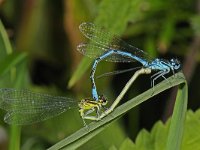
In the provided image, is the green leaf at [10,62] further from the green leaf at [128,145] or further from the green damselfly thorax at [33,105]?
the green leaf at [128,145]

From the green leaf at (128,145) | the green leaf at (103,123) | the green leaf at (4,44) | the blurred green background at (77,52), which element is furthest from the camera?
the blurred green background at (77,52)

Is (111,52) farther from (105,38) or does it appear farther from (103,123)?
(103,123)

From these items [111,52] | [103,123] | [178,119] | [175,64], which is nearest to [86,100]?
[111,52]

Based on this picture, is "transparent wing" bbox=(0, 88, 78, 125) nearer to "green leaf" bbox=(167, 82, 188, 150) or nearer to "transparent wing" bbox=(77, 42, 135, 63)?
"transparent wing" bbox=(77, 42, 135, 63)

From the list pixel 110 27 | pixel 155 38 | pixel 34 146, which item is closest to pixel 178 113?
pixel 110 27

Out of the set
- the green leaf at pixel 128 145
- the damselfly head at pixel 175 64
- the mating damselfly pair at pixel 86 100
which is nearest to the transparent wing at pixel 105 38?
the mating damselfly pair at pixel 86 100

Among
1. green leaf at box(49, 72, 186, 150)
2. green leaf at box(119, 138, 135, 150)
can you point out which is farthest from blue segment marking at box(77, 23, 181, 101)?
green leaf at box(49, 72, 186, 150)
